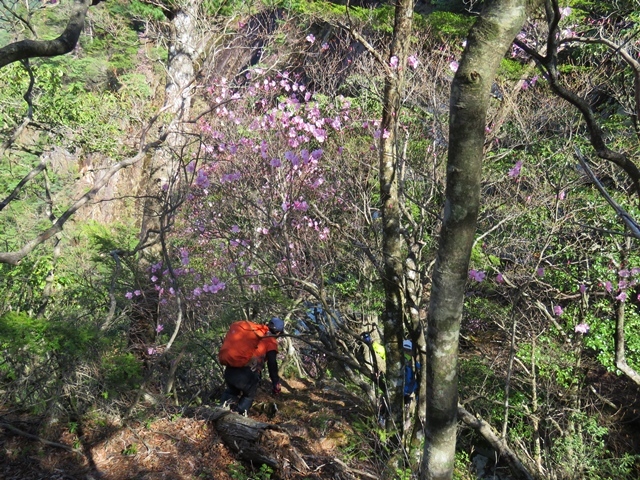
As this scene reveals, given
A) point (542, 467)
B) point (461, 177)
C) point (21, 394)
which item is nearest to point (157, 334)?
point (21, 394)

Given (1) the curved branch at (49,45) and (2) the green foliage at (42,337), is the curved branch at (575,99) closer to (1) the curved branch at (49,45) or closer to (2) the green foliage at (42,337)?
(1) the curved branch at (49,45)

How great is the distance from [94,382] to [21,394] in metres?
0.86

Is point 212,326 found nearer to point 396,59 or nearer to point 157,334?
point 157,334

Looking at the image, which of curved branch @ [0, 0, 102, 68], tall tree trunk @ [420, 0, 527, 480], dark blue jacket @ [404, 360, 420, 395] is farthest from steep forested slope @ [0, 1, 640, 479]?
tall tree trunk @ [420, 0, 527, 480]

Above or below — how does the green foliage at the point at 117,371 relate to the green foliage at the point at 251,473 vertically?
above

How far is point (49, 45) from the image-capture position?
253 cm

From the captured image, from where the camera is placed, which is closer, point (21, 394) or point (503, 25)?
point (503, 25)

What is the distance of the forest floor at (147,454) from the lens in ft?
14.4

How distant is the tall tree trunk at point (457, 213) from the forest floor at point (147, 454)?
2392mm

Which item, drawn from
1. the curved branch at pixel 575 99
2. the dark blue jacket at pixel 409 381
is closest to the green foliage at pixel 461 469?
the dark blue jacket at pixel 409 381

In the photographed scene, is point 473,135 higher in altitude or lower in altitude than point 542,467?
higher

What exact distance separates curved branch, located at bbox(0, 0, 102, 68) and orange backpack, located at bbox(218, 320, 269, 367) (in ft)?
11.6

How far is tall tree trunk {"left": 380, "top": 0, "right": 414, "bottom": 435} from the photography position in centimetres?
498

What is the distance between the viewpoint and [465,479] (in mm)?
6746
